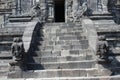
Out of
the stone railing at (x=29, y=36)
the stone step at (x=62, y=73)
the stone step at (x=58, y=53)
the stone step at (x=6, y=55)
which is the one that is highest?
the stone railing at (x=29, y=36)

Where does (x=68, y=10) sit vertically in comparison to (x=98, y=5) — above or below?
below

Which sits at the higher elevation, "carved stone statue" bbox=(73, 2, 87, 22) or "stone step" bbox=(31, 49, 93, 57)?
"carved stone statue" bbox=(73, 2, 87, 22)

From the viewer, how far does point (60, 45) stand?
53.0ft

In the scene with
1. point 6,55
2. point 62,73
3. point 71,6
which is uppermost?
point 71,6

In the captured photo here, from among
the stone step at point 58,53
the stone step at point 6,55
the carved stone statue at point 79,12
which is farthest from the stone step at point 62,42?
the carved stone statue at point 79,12

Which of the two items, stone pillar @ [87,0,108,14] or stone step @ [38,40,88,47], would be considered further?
stone pillar @ [87,0,108,14]

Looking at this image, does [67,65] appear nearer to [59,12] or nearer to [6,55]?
[6,55]

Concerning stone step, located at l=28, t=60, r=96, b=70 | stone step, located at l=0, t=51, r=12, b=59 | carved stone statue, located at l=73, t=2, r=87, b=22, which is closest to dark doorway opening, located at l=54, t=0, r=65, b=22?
carved stone statue, located at l=73, t=2, r=87, b=22

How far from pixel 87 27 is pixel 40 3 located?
702cm

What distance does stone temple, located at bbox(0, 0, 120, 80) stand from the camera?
1330 cm

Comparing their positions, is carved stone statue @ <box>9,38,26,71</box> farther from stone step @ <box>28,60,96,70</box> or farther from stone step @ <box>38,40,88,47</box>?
stone step @ <box>38,40,88,47</box>

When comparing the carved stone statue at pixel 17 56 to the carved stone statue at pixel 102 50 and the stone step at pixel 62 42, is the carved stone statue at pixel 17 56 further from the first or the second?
the carved stone statue at pixel 102 50

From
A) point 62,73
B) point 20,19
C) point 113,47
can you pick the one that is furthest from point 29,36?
point 20,19

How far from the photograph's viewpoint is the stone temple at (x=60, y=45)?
13305 millimetres
